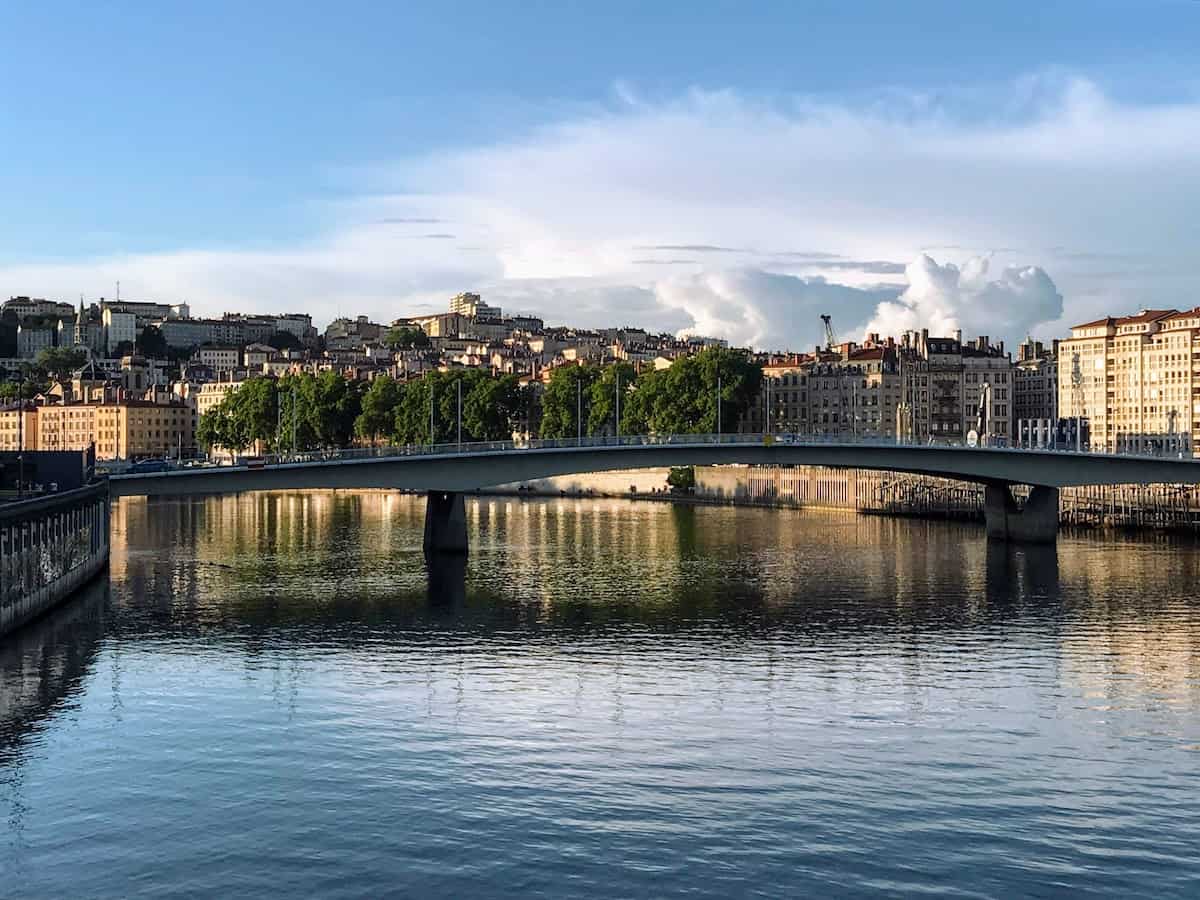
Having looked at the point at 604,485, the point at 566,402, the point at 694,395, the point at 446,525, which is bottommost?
the point at 446,525

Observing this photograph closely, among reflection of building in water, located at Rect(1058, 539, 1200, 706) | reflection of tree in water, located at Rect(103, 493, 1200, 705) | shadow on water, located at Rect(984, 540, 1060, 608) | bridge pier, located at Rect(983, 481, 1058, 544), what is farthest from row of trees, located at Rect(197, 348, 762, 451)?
reflection of building in water, located at Rect(1058, 539, 1200, 706)

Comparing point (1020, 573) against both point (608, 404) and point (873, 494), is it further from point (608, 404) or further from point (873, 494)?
point (608, 404)

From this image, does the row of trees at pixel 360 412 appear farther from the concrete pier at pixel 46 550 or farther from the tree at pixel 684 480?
the concrete pier at pixel 46 550

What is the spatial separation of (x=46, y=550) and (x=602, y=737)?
25.5 m

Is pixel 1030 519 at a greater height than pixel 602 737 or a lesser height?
greater

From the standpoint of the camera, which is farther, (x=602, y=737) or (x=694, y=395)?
(x=694, y=395)

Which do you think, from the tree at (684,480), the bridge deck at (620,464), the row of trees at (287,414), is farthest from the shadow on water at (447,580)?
the row of trees at (287,414)

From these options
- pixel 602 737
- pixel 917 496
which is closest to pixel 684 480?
pixel 917 496

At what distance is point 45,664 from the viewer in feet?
140

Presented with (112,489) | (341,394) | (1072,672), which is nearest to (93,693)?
(1072,672)

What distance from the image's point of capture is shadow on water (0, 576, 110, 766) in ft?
117

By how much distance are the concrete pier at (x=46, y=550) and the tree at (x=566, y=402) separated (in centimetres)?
7571

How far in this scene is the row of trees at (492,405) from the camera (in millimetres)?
130375

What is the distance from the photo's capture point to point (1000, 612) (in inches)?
2167
